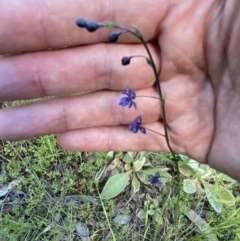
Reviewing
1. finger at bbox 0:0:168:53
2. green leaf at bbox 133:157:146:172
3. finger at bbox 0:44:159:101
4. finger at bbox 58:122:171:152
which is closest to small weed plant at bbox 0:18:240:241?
green leaf at bbox 133:157:146:172

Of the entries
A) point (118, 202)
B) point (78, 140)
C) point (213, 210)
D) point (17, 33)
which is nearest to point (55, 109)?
point (78, 140)

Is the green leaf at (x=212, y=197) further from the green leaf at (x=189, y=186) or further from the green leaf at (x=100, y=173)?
the green leaf at (x=100, y=173)

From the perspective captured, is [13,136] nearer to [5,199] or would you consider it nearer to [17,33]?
[17,33]

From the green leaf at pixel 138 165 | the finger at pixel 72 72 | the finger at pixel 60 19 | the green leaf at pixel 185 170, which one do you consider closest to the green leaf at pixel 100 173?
the green leaf at pixel 138 165

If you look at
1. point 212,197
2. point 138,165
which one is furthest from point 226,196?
point 138,165

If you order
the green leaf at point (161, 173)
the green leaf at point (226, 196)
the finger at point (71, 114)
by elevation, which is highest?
the finger at point (71, 114)

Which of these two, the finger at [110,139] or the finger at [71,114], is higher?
the finger at [71,114]

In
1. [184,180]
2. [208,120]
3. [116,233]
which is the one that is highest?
[208,120]

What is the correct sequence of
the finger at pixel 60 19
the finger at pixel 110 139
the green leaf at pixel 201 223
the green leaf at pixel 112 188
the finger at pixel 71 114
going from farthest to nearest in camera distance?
the green leaf at pixel 112 188 < the green leaf at pixel 201 223 < the finger at pixel 110 139 < the finger at pixel 71 114 < the finger at pixel 60 19
